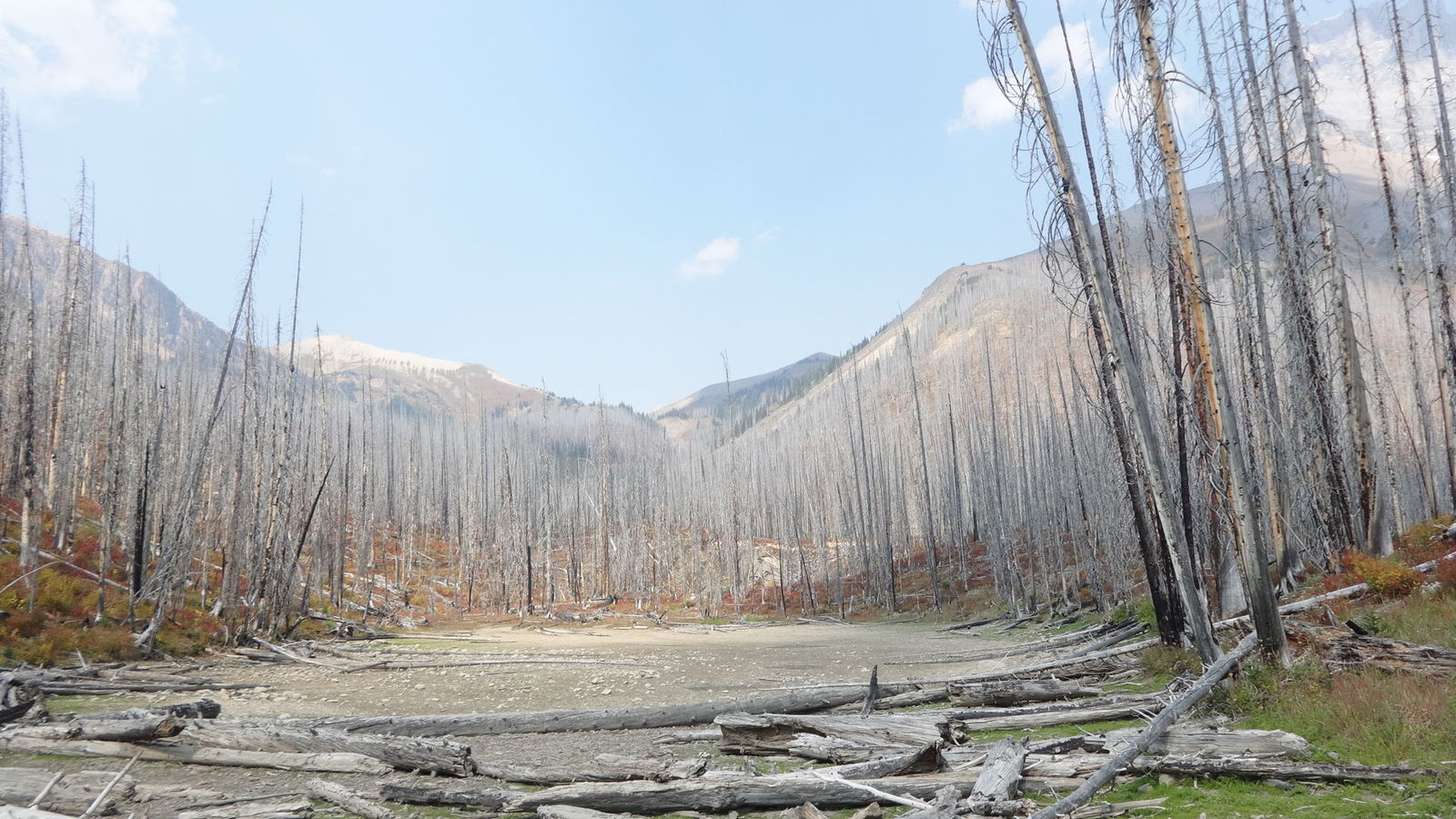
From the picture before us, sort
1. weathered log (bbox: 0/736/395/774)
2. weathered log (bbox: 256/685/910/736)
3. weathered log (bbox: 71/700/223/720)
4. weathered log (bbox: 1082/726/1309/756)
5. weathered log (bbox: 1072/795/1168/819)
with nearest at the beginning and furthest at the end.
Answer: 1. weathered log (bbox: 1072/795/1168/819)
2. weathered log (bbox: 1082/726/1309/756)
3. weathered log (bbox: 0/736/395/774)
4. weathered log (bbox: 71/700/223/720)
5. weathered log (bbox: 256/685/910/736)

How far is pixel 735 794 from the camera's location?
5.18 metres

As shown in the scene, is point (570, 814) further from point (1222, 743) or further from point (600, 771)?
point (1222, 743)

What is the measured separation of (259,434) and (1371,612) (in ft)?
71.5

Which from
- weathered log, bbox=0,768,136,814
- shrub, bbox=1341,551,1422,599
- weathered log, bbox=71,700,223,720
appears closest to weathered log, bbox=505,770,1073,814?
weathered log, bbox=0,768,136,814

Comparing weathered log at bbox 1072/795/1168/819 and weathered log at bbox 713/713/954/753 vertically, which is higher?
weathered log at bbox 1072/795/1168/819

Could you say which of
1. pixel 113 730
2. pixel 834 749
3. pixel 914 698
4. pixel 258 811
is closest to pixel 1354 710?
pixel 834 749

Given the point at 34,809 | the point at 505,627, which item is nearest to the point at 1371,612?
the point at 34,809

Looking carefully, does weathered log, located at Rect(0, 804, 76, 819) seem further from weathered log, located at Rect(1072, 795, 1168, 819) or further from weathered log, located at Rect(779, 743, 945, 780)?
weathered log, located at Rect(1072, 795, 1168, 819)

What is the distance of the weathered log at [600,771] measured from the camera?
18.4 ft

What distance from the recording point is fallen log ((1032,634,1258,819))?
13.1 feet

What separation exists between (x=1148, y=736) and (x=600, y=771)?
423 cm

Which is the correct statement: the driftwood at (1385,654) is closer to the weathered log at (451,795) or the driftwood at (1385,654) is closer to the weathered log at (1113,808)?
the weathered log at (1113,808)

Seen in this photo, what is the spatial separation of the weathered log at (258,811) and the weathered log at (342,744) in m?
1.19

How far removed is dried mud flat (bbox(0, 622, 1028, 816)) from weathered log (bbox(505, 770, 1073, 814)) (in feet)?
4.94
